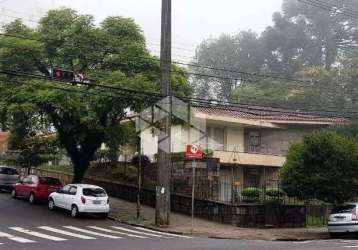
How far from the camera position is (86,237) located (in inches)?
777

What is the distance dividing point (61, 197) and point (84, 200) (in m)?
1.97

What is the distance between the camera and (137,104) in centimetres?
2697

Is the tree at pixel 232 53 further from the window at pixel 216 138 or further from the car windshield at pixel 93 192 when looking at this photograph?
the car windshield at pixel 93 192

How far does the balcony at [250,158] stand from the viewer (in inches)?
1499

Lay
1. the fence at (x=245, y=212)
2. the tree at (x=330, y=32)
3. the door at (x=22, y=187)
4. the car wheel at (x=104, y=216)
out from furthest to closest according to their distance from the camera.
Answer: the tree at (x=330, y=32) → the door at (x=22, y=187) → the car wheel at (x=104, y=216) → the fence at (x=245, y=212)

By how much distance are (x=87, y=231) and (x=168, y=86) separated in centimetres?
751

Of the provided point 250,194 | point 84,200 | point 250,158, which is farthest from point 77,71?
point 250,158

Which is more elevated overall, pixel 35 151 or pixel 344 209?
pixel 35 151

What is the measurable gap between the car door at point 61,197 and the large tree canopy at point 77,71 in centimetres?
312

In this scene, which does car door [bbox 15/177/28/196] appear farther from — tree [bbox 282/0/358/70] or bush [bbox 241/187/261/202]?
tree [bbox 282/0/358/70]

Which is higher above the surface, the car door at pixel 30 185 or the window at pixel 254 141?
the window at pixel 254 141

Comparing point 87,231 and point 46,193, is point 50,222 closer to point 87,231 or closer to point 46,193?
point 87,231

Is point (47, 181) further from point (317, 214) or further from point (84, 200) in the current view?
point (317, 214)

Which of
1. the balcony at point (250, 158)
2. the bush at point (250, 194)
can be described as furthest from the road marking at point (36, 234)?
the balcony at point (250, 158)
